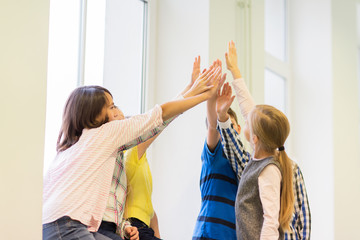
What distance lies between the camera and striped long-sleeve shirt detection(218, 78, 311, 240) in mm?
1936

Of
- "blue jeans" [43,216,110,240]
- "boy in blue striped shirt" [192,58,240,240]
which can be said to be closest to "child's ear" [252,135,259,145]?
"boy in blue striped shirt" [192,58,240,240]

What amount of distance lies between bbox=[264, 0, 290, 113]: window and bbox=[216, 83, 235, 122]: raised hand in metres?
1.90

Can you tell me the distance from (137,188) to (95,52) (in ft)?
2.62

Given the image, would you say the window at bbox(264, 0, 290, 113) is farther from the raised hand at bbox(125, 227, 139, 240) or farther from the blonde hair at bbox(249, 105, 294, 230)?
the raised hand at bbox(125, 227, 139, 240)

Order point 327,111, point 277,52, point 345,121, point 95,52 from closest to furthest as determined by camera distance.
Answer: point 95,52
point 327,111
point 345,121
point 277,52

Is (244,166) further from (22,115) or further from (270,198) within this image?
(22,115)

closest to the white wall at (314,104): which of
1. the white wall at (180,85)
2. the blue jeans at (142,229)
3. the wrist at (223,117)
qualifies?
the white wall at (180,85)

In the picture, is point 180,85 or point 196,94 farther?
point 180,85

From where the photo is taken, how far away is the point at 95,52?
94.3 inches

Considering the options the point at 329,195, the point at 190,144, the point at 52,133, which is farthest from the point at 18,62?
the point at 329,195

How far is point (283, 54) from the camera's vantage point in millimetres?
4238

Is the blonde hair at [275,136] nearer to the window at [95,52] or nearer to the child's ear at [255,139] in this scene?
the child's ear at [255,139]

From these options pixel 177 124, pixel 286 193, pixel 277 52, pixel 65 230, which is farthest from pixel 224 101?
pixel 277 52

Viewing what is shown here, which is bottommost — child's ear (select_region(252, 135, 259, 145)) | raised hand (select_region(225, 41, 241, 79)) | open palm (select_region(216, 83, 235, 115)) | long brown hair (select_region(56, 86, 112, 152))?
child's ear (select_region(252, 135, 259, 145))
